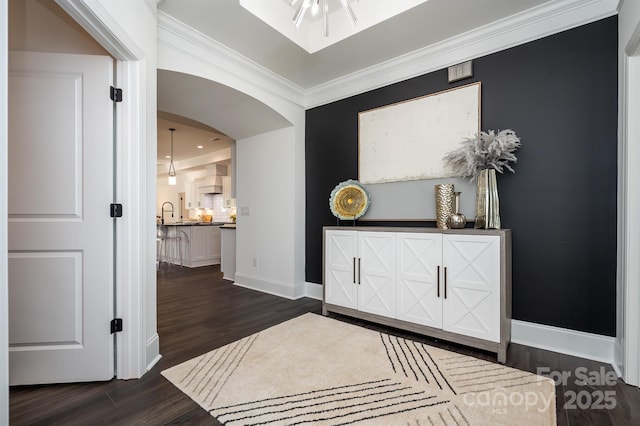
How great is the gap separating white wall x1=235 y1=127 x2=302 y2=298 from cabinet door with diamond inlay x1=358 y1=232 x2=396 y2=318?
124 centimetres

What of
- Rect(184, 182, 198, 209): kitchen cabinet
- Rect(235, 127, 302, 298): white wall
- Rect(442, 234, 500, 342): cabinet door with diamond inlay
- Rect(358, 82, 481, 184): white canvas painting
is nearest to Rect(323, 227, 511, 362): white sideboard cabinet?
Rect(442, 234, 500, 342): cabinet door with diamond inlay

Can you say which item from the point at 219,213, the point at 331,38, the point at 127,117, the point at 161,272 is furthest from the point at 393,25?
the point at 219,213

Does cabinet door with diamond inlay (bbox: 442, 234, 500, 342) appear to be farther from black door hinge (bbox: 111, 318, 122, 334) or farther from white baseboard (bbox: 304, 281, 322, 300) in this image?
black door hinge (bbox: 111, 318, 122, 334)

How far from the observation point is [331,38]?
2.96 metres

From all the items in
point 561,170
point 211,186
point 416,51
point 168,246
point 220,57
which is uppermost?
point 416,51

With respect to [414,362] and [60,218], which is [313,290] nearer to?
[414,362]

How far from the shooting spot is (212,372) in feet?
6.61

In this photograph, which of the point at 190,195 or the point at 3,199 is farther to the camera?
the point at 190,195

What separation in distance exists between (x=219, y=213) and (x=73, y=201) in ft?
25.9

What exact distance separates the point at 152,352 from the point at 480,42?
380 centimetres

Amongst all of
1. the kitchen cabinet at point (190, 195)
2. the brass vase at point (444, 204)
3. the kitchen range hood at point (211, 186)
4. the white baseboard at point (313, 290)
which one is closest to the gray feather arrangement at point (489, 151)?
the brass vase at point (444, 204)

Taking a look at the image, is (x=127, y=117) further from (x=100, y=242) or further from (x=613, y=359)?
(x=613, y=359)

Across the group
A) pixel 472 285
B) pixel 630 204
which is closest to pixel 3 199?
pixel 472 285

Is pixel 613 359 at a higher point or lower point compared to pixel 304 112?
lower
